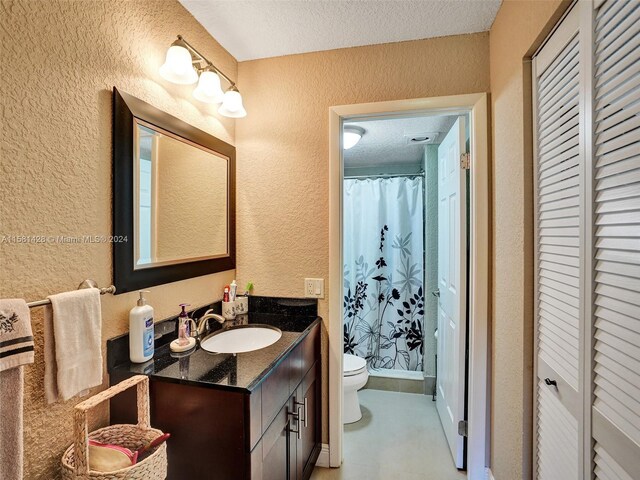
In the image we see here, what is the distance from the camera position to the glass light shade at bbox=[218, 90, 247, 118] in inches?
65.9

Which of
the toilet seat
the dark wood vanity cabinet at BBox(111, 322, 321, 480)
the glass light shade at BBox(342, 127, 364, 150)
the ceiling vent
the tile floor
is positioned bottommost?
the tile floor

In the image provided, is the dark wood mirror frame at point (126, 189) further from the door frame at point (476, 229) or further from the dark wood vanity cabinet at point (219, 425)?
the door frame at point (476, 229)

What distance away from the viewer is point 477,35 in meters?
1.66

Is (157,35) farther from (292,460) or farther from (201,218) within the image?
(292,460)

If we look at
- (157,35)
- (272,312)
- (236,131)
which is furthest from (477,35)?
(272,312)

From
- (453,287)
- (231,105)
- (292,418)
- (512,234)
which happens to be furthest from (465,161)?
(292,418)

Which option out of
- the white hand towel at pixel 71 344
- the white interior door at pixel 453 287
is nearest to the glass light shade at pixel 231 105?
the white hand towel at pixel 71 344

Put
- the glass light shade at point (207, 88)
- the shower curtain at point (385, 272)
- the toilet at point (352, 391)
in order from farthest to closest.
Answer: the shower curtain at point (385, 272)
the toilet at point (352, 391)
the glass light shade at point (207, 88)

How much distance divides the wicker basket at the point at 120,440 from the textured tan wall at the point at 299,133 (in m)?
0.97

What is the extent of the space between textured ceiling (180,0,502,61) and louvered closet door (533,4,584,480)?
55cm

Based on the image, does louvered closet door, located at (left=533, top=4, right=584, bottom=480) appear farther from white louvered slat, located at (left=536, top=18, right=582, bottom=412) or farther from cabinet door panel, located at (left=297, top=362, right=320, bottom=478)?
cabinet door panel, located at (left=297, top=362, right=320, bottom=478)

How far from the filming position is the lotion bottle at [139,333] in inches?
46.5

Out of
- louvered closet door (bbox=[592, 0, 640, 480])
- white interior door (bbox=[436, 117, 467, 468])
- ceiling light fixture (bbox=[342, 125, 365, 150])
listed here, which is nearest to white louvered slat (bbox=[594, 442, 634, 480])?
louvered closet door (bbox=[592, 0, 640, 480])

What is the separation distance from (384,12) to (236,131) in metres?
1.01
